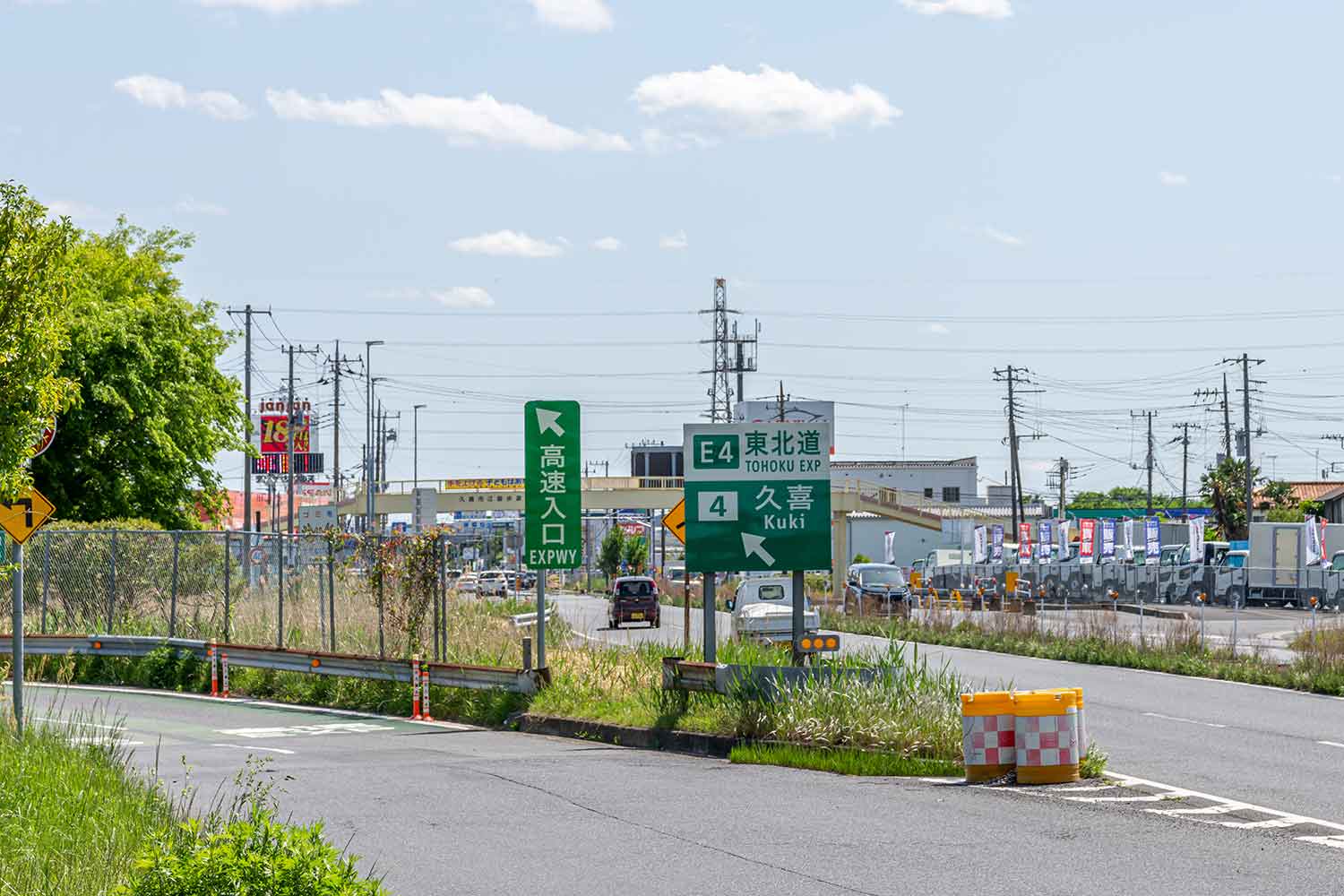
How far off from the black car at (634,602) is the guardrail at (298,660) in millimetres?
25158

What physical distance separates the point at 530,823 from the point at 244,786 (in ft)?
9.33

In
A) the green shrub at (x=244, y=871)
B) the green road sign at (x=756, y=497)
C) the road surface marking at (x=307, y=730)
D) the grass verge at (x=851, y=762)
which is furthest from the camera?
the green road sign at (x=756, y=497)

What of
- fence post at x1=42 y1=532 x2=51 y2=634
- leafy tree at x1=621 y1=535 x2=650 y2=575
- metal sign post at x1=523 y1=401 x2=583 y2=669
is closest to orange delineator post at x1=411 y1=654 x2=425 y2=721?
metal sign post at x1=523 y1=401 x2=583 y2=669

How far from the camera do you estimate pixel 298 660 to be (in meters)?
22.6

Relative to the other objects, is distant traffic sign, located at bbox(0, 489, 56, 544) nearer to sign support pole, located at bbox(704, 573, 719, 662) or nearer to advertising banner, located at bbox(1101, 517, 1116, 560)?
sign support pole, located at bbox(704, 573, 719, 662)

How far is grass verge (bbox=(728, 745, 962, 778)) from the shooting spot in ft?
47.6

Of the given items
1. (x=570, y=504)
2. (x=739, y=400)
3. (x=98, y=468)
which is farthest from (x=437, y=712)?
(x=739, y=400)

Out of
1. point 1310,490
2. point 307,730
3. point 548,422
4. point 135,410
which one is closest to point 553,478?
point 548,422

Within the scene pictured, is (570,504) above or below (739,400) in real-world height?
below

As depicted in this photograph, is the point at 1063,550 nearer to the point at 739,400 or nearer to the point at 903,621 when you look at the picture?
the point at 739,400

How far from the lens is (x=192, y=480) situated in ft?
130

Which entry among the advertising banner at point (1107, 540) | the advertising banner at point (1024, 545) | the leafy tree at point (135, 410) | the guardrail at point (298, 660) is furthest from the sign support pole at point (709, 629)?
the advertising banner at point (1024, 545)

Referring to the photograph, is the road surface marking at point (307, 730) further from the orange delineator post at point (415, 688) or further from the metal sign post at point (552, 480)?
the metal sign post at point (552, 480)

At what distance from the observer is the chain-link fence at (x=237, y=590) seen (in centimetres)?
2323
